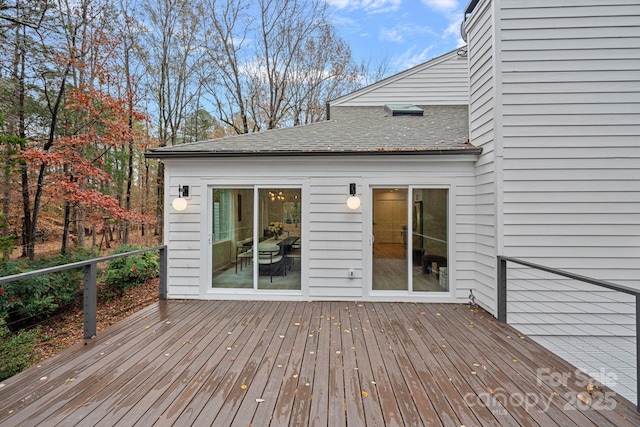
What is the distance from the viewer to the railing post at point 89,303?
3180 millimetres

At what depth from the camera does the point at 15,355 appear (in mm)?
3768

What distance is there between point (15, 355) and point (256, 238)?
3.65 meters

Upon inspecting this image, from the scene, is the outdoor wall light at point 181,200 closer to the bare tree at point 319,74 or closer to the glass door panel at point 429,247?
the glass door panel at point 429,247

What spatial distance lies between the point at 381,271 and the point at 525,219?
7.34 ft

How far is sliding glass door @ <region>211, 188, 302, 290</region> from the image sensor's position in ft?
15.5

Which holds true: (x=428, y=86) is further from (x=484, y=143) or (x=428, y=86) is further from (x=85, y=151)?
(x=85, y=151)

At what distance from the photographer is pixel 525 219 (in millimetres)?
3848

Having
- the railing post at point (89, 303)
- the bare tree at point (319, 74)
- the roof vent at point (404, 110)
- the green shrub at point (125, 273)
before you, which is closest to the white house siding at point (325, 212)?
the railing post at point (89, 303)

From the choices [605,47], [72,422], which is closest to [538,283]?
[605,47]

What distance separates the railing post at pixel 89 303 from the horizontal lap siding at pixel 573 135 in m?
5.47

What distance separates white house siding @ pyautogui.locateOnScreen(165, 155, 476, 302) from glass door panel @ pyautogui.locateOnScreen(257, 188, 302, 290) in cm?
15

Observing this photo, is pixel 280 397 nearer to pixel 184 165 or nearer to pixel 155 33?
pixel 184 165

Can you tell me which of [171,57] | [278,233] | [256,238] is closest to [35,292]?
[256,238]

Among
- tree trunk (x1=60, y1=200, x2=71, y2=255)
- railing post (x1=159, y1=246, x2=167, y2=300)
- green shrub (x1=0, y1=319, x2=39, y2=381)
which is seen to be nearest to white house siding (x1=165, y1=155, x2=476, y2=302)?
railing post (x1=159, y1=246, x2=167, y2=300)
